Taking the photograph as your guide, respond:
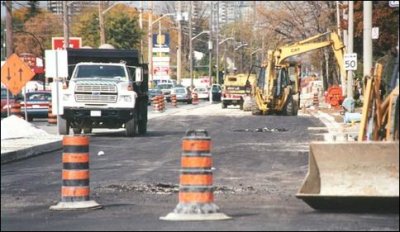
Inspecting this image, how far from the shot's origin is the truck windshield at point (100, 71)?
1210 inches

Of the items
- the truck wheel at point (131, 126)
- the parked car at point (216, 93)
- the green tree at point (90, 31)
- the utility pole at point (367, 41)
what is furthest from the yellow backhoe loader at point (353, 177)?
the green tree at point (90, 31)

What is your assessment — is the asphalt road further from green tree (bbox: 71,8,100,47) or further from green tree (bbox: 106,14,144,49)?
green tree (bbox: 106,14,144,49)

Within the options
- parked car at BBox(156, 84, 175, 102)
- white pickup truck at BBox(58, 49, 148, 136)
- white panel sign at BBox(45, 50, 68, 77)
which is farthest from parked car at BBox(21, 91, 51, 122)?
parked car at BBox(156, 84, 175, 102)

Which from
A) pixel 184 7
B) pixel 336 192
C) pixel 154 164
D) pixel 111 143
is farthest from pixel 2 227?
pixel 184 7

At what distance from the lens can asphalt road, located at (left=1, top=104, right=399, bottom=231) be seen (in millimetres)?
11375

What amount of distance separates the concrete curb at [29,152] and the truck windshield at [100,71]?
4.55 m

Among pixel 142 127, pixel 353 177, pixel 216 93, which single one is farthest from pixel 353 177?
pixel 216 93

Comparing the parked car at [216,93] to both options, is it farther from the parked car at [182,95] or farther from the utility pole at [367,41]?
the utility pole at [367,41]

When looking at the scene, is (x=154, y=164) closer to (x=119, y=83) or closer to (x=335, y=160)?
(x=335, y=160)

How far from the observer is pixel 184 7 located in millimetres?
154750

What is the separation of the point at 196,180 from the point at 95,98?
61.7ft

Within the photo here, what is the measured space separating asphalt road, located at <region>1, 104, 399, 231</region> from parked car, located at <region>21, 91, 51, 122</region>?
765 inches

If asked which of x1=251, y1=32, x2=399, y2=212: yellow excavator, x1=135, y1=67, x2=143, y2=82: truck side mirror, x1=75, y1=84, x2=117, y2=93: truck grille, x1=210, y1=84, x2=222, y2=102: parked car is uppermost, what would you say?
x1=135, y1=67, x2=143, y2=82: truck side mirror

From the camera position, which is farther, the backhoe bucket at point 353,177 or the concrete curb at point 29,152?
the concrete curb at point 29,152
